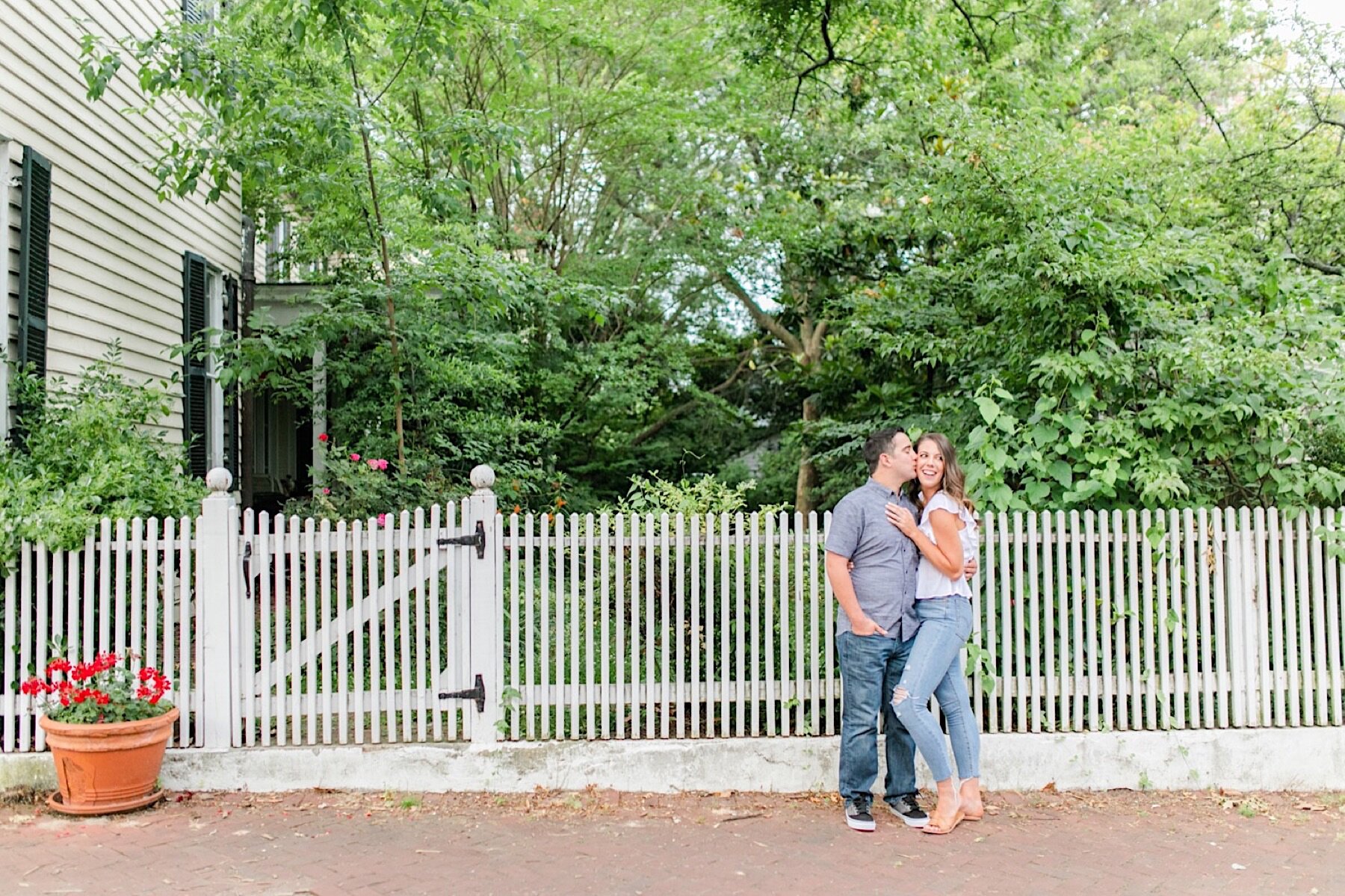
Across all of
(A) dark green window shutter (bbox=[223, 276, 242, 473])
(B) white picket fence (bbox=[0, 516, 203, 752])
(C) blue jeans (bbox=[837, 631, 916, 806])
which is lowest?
(C) blue jeans (bbox=[837, 631, 916, 806])

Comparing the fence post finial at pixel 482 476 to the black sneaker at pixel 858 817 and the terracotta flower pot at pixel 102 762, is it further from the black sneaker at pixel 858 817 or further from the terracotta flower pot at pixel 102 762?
the black sneaker at pixel 858 817

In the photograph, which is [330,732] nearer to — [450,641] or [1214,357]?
[450,641]

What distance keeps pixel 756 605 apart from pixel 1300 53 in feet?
32.7

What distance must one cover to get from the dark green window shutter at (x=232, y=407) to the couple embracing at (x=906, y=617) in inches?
294

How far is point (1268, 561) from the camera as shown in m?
6.08

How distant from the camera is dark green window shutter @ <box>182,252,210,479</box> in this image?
9695 millimetres

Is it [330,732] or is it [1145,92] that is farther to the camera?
[1145,92]

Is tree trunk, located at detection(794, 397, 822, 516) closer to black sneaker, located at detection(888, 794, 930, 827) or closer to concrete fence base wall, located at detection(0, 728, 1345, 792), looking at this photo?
concrete fence base wall, located at detection(0, 728, 1345, 792)

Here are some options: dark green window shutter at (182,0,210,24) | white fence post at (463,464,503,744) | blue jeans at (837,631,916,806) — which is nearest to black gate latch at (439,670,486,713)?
white fence post at (463,464,503,744)

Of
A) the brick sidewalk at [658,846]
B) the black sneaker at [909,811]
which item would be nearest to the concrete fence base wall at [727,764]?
the brick sidewalk at [658,846]

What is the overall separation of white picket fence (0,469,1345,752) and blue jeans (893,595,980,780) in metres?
0.66

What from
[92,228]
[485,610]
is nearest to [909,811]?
[485,610]

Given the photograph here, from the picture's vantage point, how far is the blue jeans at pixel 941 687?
4977mm

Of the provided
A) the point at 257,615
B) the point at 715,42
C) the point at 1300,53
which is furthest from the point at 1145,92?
the point at 257,615
